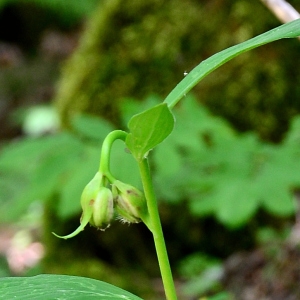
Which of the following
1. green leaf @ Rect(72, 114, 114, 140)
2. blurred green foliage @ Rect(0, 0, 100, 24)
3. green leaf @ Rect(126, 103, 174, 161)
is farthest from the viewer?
blurred green foliage @ Rect(0, 0, 100, 24)

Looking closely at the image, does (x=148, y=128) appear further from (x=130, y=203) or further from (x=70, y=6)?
(x=70, y=6)

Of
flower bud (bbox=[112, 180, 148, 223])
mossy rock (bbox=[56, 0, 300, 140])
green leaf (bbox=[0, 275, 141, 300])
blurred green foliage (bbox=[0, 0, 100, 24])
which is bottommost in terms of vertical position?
green leaf (bbox=[0, 275, 141, 300])

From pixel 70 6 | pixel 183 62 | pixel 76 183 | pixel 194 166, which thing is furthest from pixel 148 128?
pixel 70 6

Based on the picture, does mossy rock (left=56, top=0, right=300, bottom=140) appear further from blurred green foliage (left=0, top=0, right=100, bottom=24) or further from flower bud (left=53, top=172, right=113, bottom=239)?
blurred green foliage (left=0, top=0, right=100, bottom=24)

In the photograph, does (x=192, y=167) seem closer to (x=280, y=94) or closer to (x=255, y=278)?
(x=255, y=278)

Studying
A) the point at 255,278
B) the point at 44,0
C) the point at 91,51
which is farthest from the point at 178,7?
the point at 44,0

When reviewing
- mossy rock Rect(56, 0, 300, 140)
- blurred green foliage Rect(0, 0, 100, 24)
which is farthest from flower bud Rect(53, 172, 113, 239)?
blurred green foliage Rect(0, 0, 100, 24)

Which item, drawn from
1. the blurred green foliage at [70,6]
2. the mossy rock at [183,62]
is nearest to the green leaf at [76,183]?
the mossy rock at [183,62]

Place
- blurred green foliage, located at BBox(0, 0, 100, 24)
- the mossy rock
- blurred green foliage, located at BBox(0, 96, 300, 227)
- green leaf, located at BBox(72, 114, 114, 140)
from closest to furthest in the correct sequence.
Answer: blurred green foliage, located at BBox(0, 96, 300, 227)
green leaf, located at BBox(72, 114, 114, 140)
the mossy rock
blurred green foliage, located at BBox(0, 0, 100, 24)
